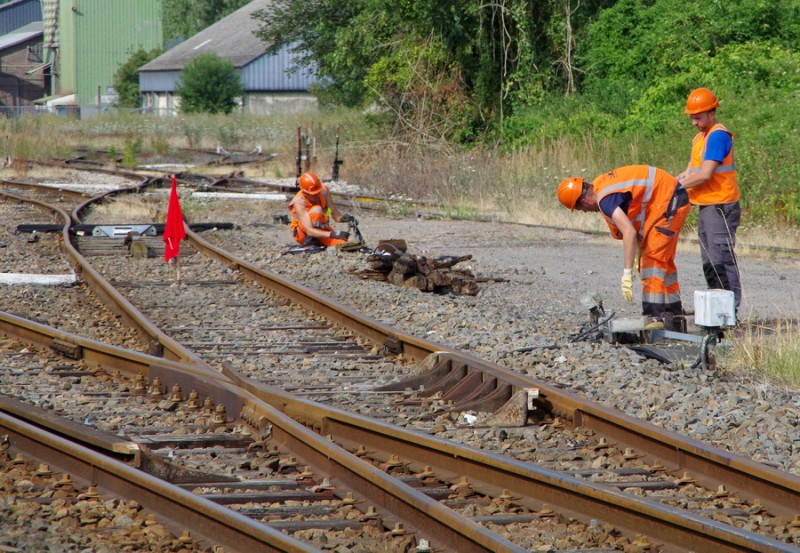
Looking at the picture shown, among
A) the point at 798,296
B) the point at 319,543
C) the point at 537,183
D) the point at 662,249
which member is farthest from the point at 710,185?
the point at 537,183

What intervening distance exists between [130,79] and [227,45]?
35.6ft

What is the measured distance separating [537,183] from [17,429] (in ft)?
52.7

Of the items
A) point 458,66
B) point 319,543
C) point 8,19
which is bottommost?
point 319,543

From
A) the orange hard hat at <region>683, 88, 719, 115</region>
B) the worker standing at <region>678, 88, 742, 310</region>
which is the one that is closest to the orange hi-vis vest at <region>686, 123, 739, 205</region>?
the worker standing at <region>678, 88, 742, 310</region>

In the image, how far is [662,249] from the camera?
838 centimetres

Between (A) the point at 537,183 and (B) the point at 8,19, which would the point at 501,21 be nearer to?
(A) the point at 537,183

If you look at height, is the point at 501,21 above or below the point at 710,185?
above

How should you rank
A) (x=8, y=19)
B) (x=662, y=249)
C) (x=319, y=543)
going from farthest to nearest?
(x=8, y=19)
(x=662, y=249)
(x=319, y=543)

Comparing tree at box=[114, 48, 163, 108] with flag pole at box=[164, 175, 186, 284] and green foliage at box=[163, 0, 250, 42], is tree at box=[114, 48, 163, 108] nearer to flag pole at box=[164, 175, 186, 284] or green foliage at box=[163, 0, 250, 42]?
green foliage at box=[163, 0, 250, 42]

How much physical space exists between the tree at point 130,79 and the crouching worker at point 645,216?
2987 inches

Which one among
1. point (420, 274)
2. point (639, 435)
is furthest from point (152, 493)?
point (420, 274)

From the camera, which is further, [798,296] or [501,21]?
[501,21]

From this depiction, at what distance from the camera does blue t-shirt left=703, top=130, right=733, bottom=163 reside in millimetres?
8773

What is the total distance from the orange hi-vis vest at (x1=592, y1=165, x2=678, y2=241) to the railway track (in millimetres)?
1658
